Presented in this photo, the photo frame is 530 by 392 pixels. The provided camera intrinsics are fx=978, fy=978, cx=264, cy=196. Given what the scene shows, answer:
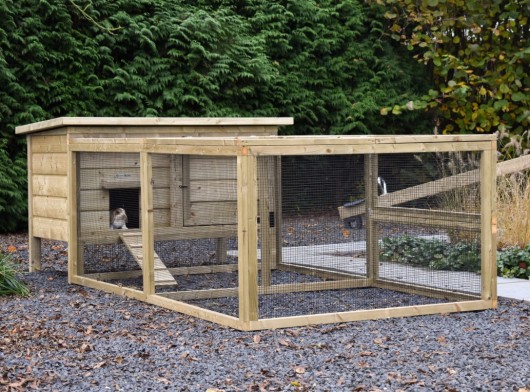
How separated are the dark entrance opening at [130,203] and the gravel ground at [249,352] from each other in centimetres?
80

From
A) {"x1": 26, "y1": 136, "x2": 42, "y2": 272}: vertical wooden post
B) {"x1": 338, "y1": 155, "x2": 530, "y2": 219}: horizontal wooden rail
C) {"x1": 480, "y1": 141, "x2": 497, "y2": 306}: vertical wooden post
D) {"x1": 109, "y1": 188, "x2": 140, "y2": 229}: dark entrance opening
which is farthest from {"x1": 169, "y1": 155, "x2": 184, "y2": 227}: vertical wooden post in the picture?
{"x1": 480, "y1": 141, "x2": 497, "y2": 306}: vertical wooden post

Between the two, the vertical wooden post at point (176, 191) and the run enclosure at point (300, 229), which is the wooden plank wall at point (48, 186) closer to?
the run enclosure at point (300, 229)

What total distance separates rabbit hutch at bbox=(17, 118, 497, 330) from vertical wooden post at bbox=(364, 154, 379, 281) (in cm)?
1

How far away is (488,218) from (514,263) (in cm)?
171

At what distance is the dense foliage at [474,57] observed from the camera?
43.7 feet

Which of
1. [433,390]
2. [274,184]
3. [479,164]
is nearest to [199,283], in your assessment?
[274,184]

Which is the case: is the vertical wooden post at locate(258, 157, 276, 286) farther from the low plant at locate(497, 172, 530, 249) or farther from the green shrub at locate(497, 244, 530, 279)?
the low plant at locate(497, 172, 530, 249)

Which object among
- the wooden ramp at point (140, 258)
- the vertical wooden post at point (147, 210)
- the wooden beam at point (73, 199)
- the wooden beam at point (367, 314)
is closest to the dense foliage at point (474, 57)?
the wooden beam at point (73, 199)

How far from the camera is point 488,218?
6.37 metres

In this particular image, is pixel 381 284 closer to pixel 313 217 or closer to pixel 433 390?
pixel 313 217

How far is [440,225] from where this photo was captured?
646 centimetres

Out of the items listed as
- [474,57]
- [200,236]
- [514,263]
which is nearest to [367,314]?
[200,236]

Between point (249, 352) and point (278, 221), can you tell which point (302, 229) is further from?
point (249, 352)

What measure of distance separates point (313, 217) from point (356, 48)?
816 centimetres
